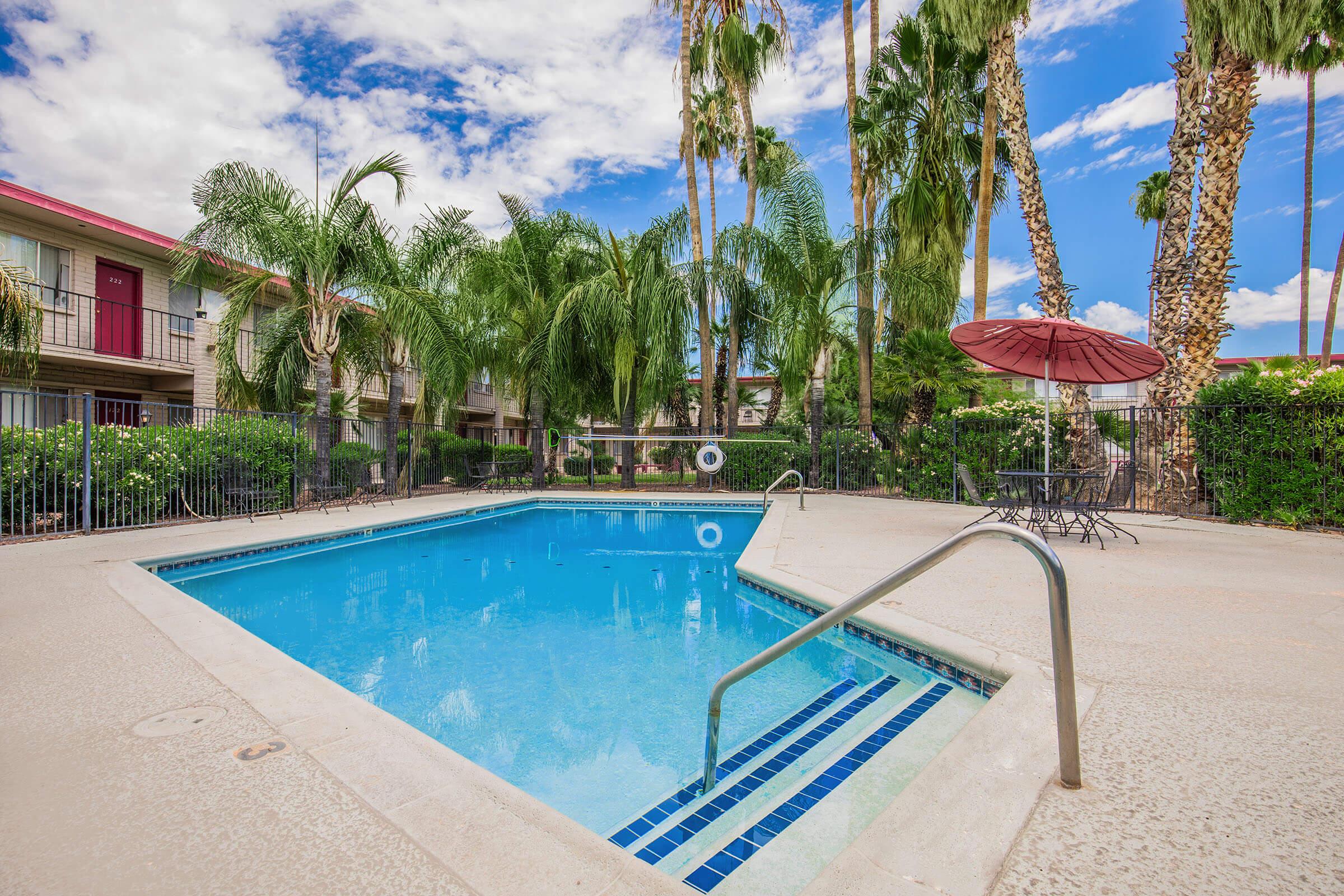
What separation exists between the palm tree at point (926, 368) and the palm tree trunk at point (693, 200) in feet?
13.5

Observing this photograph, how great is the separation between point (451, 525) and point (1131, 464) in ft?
32.3

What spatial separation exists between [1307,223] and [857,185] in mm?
18418

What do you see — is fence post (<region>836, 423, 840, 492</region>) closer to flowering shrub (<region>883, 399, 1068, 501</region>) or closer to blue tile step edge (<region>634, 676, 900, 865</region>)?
flowering shrub (<region>883, 399, 1068, 501</region>)

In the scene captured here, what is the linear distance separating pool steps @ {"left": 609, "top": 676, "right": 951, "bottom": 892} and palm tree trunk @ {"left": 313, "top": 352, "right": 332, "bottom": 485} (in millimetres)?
10759

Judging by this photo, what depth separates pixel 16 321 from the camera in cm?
760

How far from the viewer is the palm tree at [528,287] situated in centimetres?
1461

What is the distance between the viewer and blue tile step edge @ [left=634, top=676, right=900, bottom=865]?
7.45 ft

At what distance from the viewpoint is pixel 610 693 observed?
147 inches

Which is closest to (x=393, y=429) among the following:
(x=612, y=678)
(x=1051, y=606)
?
(x=612, y=678)

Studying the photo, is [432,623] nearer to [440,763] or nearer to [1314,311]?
[440,763]

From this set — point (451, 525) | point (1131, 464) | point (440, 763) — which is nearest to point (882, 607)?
point (440, 763)

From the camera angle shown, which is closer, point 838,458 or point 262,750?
point 262,750

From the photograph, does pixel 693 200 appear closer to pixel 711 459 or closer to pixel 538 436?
pixel 711 459

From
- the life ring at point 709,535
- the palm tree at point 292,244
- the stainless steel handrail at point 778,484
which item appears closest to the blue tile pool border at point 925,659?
the life ring at point 709,535
